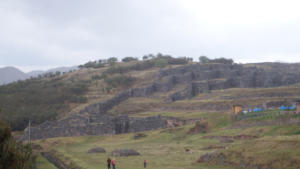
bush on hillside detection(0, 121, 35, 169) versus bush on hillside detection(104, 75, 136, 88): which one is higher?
bush on hillside detection(104, 75, 136, 88)

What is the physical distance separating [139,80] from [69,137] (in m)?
58.3

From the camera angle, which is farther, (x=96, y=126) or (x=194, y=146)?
(x=96, y=126)

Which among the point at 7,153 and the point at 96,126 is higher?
the point at 7,153

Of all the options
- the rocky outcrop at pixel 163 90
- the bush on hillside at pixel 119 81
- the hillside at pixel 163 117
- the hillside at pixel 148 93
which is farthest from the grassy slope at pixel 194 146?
the bush on hillside at pixel 119 81

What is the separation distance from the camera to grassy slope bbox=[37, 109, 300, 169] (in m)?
27.3

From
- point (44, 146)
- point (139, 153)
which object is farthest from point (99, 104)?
point (139, 153)

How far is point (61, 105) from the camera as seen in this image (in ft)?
316

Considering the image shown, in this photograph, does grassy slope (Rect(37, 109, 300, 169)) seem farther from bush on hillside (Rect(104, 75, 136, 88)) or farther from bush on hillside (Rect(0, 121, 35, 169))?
bush on hillside (Rect(104, 75, 136, 88))

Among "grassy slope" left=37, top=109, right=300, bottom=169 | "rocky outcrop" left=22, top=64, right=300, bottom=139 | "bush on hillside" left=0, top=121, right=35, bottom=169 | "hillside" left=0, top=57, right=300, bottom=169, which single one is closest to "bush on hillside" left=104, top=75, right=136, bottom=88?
"hillside" left=0, top=57, right=300, bottom=169

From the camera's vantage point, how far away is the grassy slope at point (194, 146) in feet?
89.7

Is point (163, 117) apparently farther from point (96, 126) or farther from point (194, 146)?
point (194, 146)

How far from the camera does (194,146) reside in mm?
47062

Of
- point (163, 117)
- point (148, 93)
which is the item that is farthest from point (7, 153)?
point (148, 93)

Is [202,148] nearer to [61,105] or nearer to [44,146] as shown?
[44,146]
